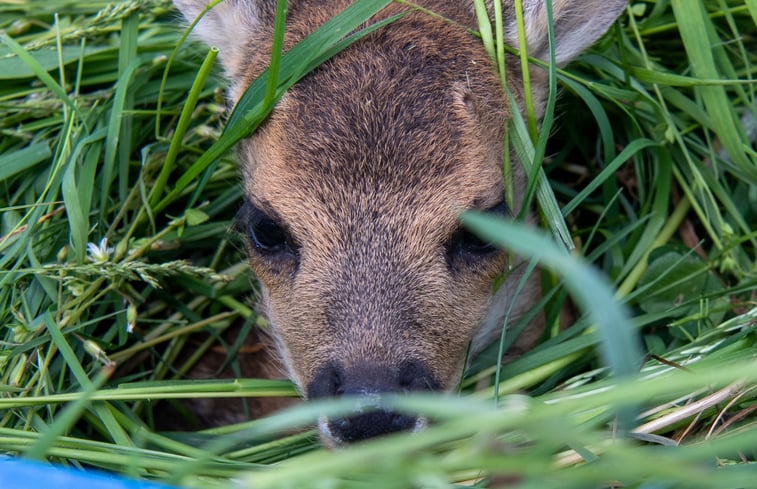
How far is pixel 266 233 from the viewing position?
3062mm

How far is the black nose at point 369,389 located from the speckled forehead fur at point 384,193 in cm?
5

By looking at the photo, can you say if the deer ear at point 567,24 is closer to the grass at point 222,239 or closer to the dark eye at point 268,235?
the grass at point 222,239

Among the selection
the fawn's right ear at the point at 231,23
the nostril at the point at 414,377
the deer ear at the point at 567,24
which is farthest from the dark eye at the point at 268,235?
the deer ear at the point at 567,24

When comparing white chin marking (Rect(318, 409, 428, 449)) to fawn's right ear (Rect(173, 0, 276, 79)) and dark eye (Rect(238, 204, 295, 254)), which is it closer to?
dark eye (Rect(238, 204, 295, 254))

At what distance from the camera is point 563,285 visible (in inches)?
136

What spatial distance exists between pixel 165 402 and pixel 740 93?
288cm

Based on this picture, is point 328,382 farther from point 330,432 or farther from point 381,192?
point 381,192

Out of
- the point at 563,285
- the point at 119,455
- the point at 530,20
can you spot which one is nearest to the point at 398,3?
the point at 530,20

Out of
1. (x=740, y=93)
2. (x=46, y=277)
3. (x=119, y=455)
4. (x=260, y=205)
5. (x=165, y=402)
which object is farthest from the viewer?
(x=165, y=402)

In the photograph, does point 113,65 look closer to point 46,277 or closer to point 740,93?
point 46,277

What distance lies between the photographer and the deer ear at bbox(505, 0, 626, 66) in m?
3.36

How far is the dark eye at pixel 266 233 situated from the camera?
3014 mm

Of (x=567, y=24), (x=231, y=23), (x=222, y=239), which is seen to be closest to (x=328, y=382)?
(x=222, y=239)

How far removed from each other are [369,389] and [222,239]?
1.72m
